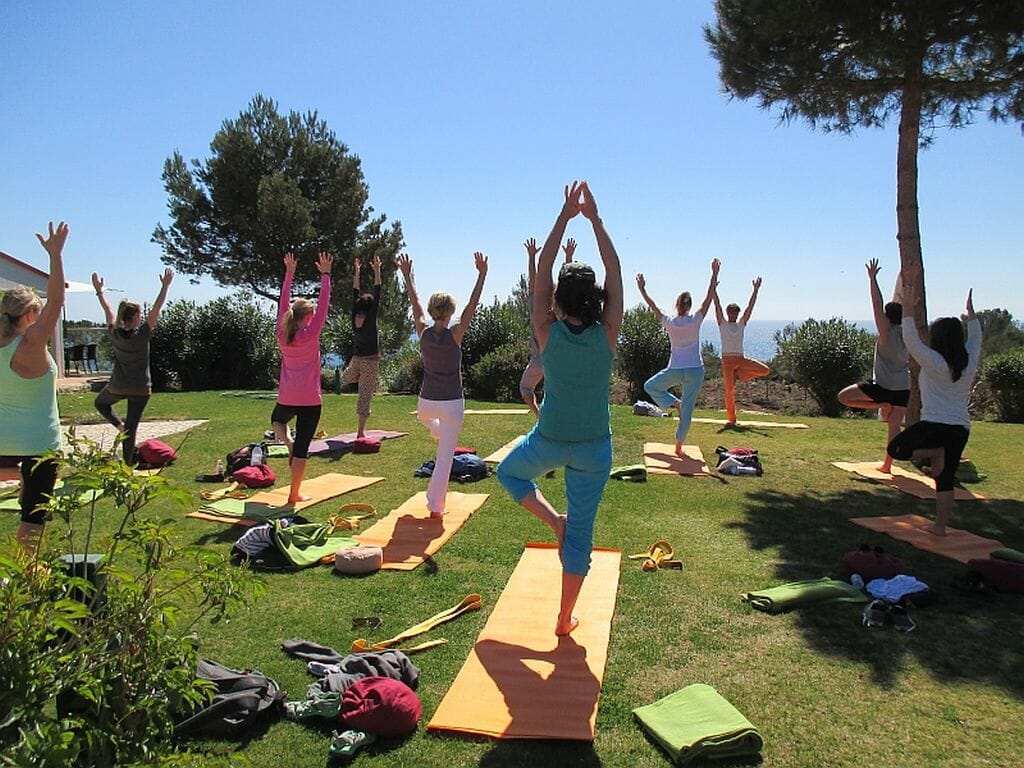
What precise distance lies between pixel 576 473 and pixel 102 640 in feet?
7.99

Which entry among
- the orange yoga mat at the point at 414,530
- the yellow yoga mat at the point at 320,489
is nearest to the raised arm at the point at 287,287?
the yellow yoga mat at the point at 320,489

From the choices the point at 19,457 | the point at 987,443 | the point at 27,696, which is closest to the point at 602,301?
the point at 27,696

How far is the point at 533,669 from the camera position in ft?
12.4

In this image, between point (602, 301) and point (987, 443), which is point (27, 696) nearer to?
point (602, 301)

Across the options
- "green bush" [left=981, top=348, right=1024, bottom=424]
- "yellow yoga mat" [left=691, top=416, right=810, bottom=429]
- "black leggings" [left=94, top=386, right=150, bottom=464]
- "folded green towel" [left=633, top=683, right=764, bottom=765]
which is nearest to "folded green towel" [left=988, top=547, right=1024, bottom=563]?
"folded green towel" [left=633, top=683, right=764, bottom=765]

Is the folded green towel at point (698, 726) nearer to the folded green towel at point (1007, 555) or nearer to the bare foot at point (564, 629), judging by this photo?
the bare foot at point (564, 629)

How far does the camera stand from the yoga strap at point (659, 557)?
5328 millimetres

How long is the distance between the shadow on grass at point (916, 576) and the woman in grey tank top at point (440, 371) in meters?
2.81

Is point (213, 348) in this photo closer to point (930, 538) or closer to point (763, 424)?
point (763, 424)

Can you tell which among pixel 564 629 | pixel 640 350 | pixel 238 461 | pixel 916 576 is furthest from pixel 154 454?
pixel 640 350

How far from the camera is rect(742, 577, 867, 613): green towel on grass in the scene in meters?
4.59

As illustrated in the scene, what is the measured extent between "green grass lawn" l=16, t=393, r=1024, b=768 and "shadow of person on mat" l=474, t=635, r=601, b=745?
8cm

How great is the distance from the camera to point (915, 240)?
9523 millimetres

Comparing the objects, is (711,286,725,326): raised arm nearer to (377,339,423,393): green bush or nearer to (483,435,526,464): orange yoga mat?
(483,435,526,464): orange yoga mat
